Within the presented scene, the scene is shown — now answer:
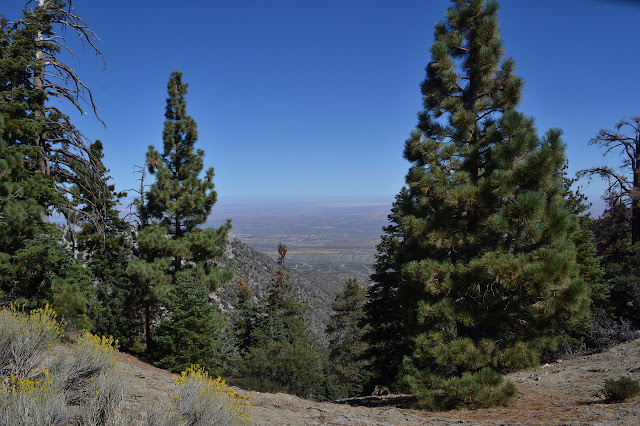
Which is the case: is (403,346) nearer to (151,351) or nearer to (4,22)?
(151,351)

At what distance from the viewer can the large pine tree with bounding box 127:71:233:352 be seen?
52.1 feet

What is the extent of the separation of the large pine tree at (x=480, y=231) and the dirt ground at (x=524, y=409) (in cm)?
70

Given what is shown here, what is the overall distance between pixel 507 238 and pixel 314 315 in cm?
6172

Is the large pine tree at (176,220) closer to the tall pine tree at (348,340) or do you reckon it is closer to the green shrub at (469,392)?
the green shrub at (469,392)

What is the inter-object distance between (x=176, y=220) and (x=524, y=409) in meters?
14.7

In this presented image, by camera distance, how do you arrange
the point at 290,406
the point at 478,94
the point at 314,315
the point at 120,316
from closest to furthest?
the point at 290,406 → the point at 478,94 → the point at 120,316 → the point at 314,315

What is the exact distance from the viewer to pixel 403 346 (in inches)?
607

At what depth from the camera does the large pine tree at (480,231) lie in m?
7.16

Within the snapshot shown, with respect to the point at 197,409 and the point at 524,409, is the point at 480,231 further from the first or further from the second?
the point at 197,409

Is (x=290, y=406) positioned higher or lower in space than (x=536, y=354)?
lower

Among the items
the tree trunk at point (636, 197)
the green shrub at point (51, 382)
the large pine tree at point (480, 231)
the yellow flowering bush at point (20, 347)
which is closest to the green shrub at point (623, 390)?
the large pine tree at point (480, 231)

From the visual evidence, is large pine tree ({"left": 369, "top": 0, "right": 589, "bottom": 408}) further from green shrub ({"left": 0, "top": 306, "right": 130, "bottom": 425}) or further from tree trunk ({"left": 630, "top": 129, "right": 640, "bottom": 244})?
tree trunk ({"left": 630, "top": 129, "right": 640, "bottom": 244})

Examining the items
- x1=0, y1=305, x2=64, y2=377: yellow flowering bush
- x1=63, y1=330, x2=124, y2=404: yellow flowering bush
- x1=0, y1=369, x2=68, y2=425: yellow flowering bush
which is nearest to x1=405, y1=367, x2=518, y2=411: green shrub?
x1=63, y1=330, x2=124, y2=404: yellow flowering bush

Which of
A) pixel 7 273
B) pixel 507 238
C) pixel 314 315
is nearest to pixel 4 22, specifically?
pixel 7 273
